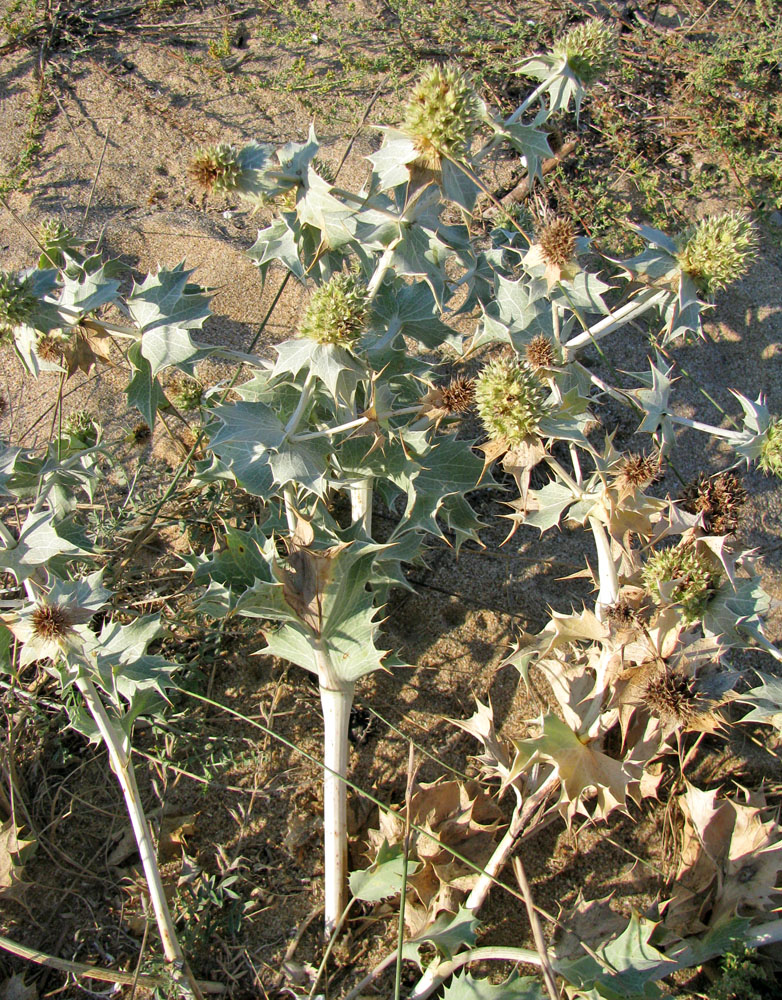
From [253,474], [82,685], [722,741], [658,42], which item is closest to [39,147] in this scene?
[253,474]

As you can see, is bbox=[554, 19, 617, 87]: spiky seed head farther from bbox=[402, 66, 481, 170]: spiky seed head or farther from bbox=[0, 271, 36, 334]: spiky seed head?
bbox=[0, 271, 36, 334]: spiky seed head

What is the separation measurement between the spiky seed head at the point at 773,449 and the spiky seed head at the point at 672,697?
0.62m

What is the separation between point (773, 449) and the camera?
1846 mm

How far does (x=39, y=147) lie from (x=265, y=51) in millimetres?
1103

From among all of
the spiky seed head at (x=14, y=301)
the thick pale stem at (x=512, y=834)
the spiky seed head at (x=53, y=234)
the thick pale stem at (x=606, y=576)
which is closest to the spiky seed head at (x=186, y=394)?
the spiky seed head at (x=53, y=234)

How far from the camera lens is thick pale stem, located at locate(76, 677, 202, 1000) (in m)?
1.64

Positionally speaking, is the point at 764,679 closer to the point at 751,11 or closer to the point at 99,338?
the point at 99,338

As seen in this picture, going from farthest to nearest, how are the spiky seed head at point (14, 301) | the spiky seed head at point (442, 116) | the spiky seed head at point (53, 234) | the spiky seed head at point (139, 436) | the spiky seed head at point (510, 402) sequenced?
1. the spiky seed head at point (139, 436)
2. the spiky seed head at point (53, 234)
3. the spiky seed head at point (510, 402)
4. the spiky seed head at point (14, 301)
5. the spiky seed head at point (442, 116)

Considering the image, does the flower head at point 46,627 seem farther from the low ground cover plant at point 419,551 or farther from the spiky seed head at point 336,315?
the spiky seed head at point 336,315

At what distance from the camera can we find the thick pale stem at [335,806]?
1752 millimetres

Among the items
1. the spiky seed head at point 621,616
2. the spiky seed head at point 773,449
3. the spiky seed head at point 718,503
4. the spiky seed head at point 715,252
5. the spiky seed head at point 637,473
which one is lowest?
the spiky seed head at point 621,616

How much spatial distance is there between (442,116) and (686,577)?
118 cm

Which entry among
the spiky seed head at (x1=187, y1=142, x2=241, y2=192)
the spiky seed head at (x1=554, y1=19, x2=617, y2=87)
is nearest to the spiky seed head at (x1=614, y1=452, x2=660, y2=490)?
the spiky seed head at (x1=554, y1=19, x2=617, y2=87)

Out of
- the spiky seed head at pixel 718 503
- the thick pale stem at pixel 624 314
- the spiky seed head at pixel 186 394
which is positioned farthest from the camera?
the spiky seed head at pixel 186 394
